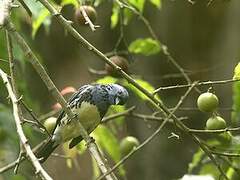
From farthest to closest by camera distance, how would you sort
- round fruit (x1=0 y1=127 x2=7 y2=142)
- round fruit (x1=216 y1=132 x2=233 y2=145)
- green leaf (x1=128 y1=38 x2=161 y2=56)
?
green leaf (x1=128 y1=38 x2=161 y2=56) < round fruit (x1=0 y1=127 x2=7 y2=142) < round fruit (x1=216 y1=132 x2=233 y2=145)

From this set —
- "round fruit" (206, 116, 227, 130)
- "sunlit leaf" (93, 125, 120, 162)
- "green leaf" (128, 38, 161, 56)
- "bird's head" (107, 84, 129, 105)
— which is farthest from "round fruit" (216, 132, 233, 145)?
"green leaf" (128, 38, 161, 56)

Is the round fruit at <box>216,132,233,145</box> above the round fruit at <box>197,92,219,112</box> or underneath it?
underneath

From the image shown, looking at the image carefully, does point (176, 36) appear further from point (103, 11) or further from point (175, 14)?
point (103, 11)

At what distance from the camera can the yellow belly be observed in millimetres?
2264

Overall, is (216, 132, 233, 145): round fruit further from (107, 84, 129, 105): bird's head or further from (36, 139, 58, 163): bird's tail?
(36, 139, 58, 163): bird's tail

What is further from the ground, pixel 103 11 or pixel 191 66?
pixel 103 11

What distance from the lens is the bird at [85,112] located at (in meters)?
2.27

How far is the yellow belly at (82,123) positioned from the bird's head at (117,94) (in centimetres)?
8

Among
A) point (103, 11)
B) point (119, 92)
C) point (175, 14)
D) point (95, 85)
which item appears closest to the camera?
point (119, 92)

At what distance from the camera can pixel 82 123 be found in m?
2.29

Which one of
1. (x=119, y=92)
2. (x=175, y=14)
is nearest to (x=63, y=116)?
(x=119, y=92)

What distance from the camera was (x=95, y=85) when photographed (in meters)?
2.44

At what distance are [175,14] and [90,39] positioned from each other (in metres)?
0.64

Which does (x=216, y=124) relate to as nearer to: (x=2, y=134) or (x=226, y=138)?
(x=226, y=138)
